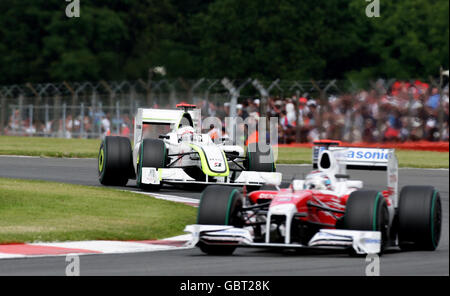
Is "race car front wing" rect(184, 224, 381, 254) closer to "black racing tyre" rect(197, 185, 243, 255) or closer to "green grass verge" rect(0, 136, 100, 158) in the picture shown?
"black racing tyre" rect(197, 185, 243, 255)

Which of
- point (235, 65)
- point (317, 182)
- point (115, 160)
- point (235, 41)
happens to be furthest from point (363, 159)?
point (235, 41)

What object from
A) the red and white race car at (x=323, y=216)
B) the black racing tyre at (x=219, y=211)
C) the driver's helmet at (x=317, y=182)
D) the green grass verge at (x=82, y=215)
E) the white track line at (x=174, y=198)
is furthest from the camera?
the white track line at (x=174, y=198)

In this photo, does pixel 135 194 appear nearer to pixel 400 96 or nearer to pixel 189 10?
pixel 400 96

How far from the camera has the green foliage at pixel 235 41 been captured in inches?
2132

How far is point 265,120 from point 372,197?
25799mm

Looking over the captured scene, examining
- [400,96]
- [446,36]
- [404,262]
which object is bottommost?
[404,262]

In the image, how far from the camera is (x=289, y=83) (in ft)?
122

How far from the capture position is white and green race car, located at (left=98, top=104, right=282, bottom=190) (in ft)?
59.1

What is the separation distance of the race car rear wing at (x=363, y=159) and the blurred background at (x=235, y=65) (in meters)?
21.3

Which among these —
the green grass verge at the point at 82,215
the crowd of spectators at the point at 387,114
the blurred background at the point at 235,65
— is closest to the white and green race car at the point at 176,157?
the green grass verge at the point at 82,215

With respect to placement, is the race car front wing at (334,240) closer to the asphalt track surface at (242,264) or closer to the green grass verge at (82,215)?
the asphalt track surface at (242,264)

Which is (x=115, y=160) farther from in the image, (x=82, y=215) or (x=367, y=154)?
(x=367, y=154)

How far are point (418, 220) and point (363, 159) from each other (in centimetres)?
127
